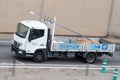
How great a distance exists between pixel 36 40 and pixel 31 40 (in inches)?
11.4

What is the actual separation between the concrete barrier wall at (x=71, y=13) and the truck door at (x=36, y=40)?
820 cm

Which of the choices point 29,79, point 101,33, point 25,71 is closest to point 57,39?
point 25,71

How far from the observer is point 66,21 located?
1480 inches

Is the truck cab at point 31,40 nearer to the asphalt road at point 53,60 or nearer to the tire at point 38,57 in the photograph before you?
the tire at point 38,57

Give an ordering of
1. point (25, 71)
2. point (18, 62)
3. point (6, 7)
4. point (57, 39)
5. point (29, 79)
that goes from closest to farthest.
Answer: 1. point (29, 79)
2. point (25, 71)
3. point (18, 62)
4. point (57, 39)
5. point (6, 7)

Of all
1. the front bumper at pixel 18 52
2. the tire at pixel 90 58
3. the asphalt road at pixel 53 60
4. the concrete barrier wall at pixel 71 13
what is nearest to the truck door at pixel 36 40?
the front bumper at pixel 18 52

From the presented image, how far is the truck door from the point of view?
27.8 m

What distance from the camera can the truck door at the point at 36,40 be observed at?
27.8 metres

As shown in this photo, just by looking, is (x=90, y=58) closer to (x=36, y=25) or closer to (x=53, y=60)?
(x=53, y=60)

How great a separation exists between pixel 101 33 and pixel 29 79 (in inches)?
702

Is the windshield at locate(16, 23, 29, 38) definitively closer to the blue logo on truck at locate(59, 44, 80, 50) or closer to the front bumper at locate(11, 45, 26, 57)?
the front bumper at locate(11, 45, 26, 57)

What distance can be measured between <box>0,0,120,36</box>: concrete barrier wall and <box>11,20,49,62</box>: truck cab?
25.2 feet

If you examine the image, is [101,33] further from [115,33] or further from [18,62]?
[18,62]

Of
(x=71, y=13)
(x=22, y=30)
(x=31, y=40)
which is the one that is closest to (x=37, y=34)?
(x=31, y=40)
